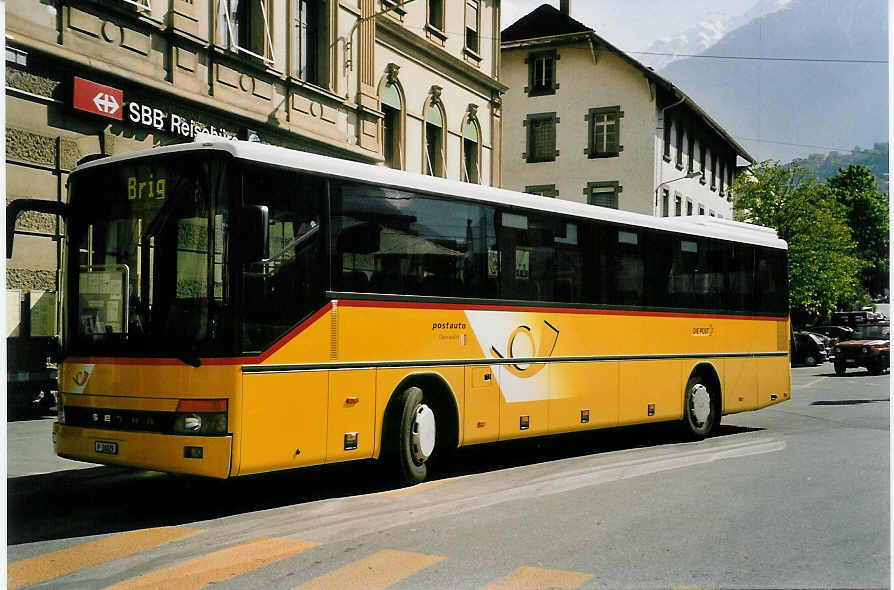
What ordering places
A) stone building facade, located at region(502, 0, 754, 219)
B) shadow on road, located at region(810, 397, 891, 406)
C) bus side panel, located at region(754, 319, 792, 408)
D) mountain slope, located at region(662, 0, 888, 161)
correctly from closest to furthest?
1. mountain slope, located at region(662, 0, 888, 161)
2. bus side panel, located at region(754, 319, 792, 408)
3. shadow on road, located at region(810, 397, 891, 406)
4. stone building facade, located at region(502, 0, 754, 219)

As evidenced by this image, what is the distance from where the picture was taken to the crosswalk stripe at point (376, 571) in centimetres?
581

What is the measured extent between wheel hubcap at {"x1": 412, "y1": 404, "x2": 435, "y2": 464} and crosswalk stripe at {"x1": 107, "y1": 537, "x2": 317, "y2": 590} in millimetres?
2665

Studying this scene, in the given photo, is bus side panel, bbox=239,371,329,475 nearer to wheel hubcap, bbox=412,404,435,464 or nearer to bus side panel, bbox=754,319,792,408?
wheel hubcap, bbox=412,404,435,464

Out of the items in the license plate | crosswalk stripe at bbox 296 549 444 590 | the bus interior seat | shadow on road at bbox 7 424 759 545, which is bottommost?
shadow on road at bbox 7 424 759 545

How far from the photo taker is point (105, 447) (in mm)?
8078

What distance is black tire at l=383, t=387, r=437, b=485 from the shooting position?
9.36 m

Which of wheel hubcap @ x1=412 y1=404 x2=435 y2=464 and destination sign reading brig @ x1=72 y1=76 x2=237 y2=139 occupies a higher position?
destination sign reading brig @ x1=72 y1=76 x2=237 y2=139

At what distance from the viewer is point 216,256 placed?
784cm

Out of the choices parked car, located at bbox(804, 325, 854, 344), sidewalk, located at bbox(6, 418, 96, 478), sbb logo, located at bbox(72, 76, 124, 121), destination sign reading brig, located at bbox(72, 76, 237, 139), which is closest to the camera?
sidewalk, located at bbox(6, 418, 96, 478)

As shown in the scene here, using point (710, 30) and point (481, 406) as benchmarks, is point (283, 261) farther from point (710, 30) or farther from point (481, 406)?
point (710, 30)

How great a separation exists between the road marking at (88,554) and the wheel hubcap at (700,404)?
8.50 metres

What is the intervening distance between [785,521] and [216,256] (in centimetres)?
486

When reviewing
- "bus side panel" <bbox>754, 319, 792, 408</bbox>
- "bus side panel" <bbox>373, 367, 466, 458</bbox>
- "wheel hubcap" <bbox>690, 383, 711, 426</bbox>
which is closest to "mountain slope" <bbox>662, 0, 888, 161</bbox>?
Answer: "bus side panel" <bbox>373, 367, 466, 458</bbox>

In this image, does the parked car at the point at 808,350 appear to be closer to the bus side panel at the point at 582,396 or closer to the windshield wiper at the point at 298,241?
the bus side panel at the point at 582,396
